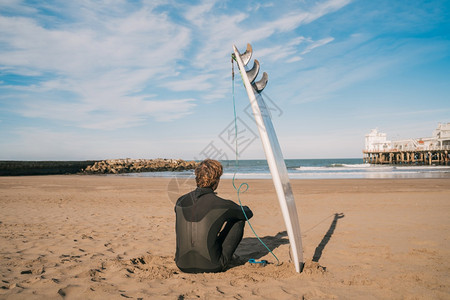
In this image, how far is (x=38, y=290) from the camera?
2.70m

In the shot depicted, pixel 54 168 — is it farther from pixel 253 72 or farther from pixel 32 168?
pixel 253 72

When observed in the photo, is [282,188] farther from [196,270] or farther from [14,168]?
[14,168]

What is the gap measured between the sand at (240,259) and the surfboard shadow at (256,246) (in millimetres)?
16

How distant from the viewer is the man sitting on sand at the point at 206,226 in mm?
2854

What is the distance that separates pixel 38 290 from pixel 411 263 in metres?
4.11

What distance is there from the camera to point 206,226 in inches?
112

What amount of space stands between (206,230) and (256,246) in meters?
1.95

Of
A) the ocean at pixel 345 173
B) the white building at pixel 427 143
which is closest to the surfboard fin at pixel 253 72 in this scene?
the ocean at pixel 345 173

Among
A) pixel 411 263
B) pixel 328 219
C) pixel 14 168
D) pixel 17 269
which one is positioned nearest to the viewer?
pixel 17 269

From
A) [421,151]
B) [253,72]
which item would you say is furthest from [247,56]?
[421,151]

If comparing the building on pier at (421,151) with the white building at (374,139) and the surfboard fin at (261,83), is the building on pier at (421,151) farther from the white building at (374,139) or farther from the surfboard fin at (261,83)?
the surfboard fin at (261,83)

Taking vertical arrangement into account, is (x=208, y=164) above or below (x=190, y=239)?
above

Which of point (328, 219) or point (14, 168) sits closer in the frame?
point (328, 219)

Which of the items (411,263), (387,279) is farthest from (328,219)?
(387,279)
